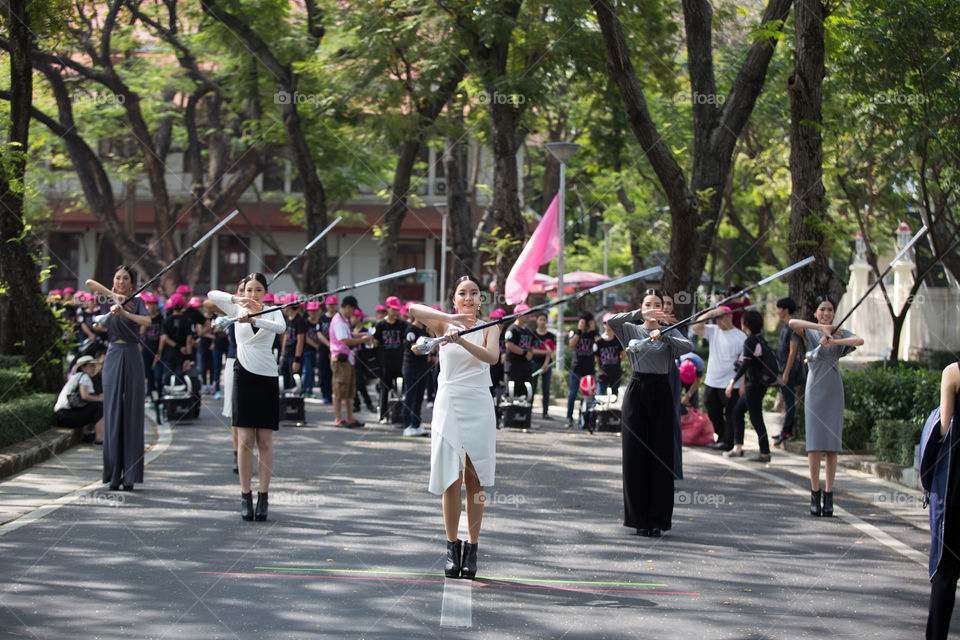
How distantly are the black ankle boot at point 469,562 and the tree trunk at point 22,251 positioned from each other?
316 inches

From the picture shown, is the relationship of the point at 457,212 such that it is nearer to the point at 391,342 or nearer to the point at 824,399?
the point at 391,342

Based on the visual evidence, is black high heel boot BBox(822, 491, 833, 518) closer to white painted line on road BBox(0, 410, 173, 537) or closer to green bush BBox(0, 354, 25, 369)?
white painted line on road BBox(0, 410, 173, 537)

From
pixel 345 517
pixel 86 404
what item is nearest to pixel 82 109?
A: pixel 86 404

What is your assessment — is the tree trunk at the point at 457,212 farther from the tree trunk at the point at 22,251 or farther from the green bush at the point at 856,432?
the green bush at the point at 856,432

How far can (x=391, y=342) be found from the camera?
15727 millimetres

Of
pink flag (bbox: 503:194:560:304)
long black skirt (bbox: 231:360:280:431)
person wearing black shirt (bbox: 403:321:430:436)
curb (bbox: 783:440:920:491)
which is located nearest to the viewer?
long black skirt (bbox: 231:360:280:431)

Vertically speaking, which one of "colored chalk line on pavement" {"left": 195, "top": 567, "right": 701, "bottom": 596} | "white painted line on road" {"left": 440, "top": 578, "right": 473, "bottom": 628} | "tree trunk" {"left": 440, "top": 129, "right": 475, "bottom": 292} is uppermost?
"tree trunk" {"left": 440, "top": 129, "right": 475, "bottom": 292}

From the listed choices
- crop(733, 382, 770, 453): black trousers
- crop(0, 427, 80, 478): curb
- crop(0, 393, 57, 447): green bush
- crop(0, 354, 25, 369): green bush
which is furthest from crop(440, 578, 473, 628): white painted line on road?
crop(0, 354, 25, 369): green bush

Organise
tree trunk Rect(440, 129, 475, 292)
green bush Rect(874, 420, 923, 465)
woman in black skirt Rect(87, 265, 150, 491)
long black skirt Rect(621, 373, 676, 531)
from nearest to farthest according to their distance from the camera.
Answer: long black skirt Rect(621, 373, 676, 531) → woman in black skirt Rect(87, 265, 150, 491) → green bush Rect(874, 420, 923, 465) → tree trunk Rect(440, 129, 475, 292)

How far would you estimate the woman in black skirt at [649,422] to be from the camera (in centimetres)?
813

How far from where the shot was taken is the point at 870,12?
43.7 ft

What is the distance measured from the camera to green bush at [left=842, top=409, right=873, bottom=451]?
495 inches

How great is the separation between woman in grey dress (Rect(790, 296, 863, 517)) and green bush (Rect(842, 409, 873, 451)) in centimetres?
332

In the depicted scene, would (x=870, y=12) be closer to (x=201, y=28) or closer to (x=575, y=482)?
(x=575, y=482)
